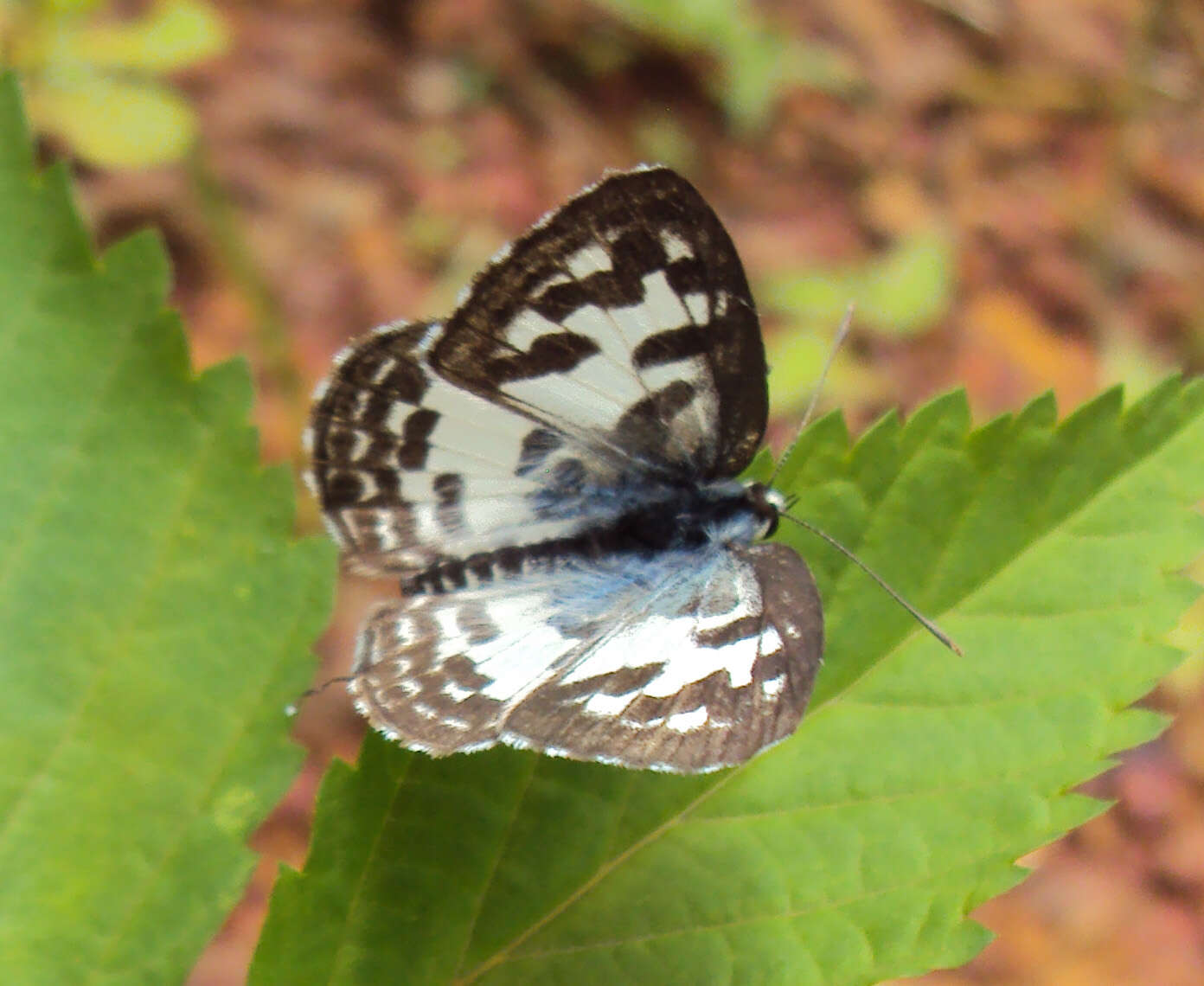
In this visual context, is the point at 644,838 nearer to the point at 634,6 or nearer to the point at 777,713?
the point at 777,713

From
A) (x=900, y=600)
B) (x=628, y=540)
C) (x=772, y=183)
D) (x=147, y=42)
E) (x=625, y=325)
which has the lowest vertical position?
(x=900, y=600)

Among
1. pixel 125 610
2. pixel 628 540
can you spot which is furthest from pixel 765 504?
pixel 125 610

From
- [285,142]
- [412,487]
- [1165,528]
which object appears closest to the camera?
[1165,528]

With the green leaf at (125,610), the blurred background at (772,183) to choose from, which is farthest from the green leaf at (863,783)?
the blurred background at (772,183)

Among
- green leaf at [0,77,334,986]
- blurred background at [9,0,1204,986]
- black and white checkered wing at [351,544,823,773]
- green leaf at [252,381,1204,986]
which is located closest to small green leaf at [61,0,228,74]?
blurred background at [9,0,1204,986]

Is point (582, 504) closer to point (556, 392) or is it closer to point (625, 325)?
point (556, 392)

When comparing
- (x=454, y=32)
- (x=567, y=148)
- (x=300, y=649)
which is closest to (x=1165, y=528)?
(x=300, y=649)
